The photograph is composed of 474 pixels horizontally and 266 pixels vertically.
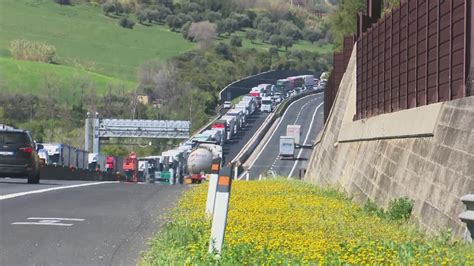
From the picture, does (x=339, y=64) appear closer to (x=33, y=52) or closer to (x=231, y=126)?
(x=231, y=126)

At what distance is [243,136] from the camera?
13238cm

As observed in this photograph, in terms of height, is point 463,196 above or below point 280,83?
above

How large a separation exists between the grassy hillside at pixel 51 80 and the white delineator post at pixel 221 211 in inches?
5973

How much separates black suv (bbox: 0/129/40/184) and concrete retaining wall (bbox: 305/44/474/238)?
28.0 ft

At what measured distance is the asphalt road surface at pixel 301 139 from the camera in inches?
3971

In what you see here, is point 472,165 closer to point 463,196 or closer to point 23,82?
point 463,196

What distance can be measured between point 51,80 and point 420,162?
154 meters

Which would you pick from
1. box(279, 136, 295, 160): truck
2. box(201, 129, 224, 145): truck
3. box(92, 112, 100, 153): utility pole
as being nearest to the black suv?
box(201, 129, 224, 145): truck

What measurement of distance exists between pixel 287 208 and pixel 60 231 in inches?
204

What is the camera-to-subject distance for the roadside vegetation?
11.1m

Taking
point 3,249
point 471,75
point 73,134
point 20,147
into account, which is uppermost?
point 471,75

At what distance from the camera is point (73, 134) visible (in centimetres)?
14200

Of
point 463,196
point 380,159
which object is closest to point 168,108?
point 380,159

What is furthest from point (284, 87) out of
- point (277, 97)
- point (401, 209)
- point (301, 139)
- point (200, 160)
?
point (401, 209)
